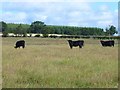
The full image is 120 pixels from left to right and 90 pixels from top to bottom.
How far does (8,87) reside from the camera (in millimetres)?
7703

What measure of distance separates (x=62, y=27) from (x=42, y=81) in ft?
514

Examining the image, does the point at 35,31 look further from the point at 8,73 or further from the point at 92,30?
the point at 8,73

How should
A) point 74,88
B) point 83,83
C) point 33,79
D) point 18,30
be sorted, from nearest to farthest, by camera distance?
point 74,88 → point 83,83 → point 33,79 → point 18,30

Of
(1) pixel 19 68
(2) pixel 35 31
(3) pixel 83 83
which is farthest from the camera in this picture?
(2) pixel 35 31

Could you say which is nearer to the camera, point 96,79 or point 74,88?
point 74,88

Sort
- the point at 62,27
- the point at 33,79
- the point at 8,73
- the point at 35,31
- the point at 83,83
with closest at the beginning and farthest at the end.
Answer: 1. the point at 83,83
2. the point at 33,79
3. the point at 8,73
4. the point at 35,31
5. the point at 62,27

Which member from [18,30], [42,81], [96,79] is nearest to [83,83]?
[96,79]

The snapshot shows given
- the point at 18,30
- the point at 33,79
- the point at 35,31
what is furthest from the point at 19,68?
the point at 35,31

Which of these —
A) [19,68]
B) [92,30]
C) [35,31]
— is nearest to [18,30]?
[35,31]

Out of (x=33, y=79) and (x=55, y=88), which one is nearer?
→ (x=55, y=88)

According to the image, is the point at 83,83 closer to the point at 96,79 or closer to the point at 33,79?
the point at 96,79

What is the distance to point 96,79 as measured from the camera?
886cm

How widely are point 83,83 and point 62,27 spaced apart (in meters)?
157

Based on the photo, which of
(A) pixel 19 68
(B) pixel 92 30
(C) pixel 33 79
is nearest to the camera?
(C) pixel 33 79
